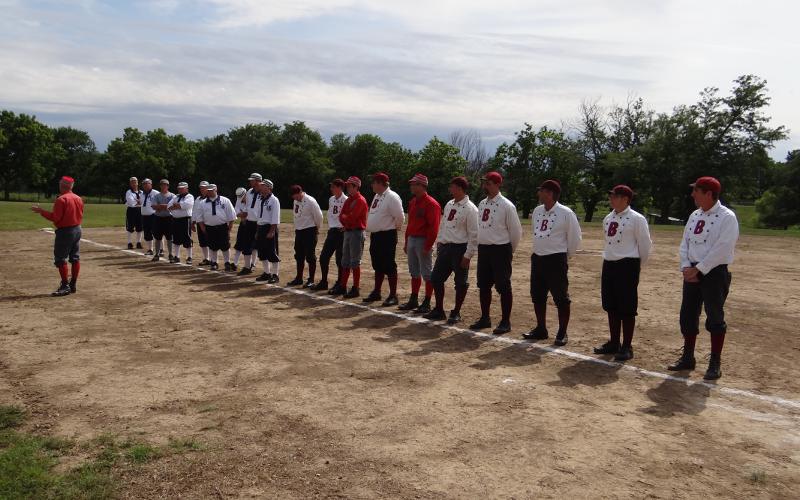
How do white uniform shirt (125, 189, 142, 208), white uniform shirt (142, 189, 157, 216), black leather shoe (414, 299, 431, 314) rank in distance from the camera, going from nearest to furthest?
1. black leather shoe (414, 299, 431, 314)
2. white uniform shirt (142, 189, 157, 216)
3. white uniform shirt (125, 189, 142, 208)

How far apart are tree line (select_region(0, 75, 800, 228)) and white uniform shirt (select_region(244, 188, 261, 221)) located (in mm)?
49115

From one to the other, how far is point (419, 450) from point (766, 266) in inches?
683

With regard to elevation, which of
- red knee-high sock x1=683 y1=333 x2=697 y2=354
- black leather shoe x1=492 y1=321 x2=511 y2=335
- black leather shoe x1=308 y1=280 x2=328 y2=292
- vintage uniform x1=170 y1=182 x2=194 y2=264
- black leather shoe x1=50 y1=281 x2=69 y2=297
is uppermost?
vintage uniform x1=170 y1=182 x2=194 y2=264

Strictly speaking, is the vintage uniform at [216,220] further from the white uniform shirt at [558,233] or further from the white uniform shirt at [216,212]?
the white uniform shirt at [558,233]

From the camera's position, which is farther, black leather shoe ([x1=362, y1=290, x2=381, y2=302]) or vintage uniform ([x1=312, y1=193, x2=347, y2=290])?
vintage uniform ([x1=312, y1=193, x2=347, y2=290])

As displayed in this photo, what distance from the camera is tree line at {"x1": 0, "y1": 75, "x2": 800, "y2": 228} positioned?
5444 centimetres

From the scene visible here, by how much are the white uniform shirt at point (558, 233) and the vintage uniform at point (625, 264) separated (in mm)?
478

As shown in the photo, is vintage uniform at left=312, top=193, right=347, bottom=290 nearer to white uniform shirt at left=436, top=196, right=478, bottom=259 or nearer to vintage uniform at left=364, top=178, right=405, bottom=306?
vintage uniform at left=364, top=178, right=405, bottom=306

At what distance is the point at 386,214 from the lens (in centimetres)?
1064

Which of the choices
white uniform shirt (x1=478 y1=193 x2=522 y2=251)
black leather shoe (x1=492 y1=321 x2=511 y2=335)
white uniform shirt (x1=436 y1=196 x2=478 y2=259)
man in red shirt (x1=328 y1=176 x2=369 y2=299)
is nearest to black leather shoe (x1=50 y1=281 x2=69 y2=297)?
Answer: man in red shirt (x1=328 y1=176 x2=369 y2=299)

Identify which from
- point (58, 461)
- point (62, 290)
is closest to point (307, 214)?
point (62, 290)

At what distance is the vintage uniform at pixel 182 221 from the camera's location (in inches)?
634

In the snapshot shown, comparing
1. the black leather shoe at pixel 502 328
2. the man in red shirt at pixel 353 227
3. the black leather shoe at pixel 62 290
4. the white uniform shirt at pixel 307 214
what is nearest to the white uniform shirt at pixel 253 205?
the white uniform shirt at pixel 307 214

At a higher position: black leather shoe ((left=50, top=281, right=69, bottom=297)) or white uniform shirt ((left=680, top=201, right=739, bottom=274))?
white uniform shirt ((left=680, top=201, right=739, bottom=274))
